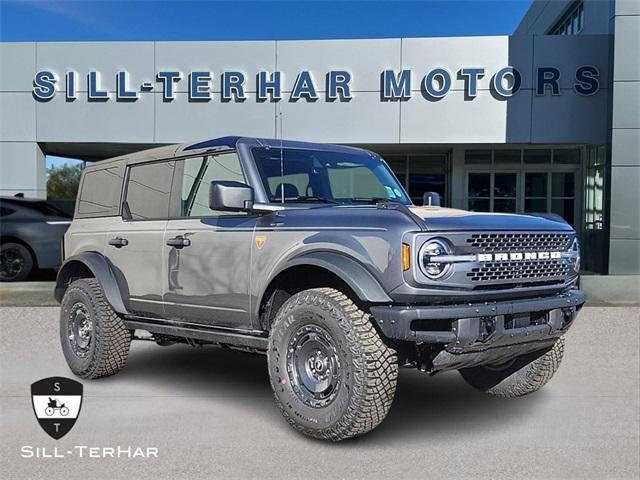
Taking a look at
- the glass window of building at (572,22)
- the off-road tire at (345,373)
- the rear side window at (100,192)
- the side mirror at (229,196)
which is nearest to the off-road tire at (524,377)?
the off-road tire at (345,373)

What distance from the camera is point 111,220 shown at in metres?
6.39

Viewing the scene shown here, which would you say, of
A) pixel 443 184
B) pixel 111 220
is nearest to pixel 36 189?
pixel 443 184

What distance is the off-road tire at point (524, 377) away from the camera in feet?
17.5

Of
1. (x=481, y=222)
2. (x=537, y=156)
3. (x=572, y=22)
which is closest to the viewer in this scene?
(x=481, y=222)

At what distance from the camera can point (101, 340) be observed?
5.95 metres

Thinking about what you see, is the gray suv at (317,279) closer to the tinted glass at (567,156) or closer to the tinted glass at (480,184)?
the tinted glass at (480,184)

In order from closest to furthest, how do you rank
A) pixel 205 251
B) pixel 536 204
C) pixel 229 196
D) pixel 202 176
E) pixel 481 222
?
pixel 481 222 < pixel 229 196 < pixel 205 251 < pixel 202 176 < pixel 536 204

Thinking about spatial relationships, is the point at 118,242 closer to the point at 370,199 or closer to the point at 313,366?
the point at 370,199

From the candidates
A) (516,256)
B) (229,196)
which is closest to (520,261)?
(516,256)

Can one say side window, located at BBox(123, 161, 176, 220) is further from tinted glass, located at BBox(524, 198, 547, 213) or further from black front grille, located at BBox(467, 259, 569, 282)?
tinted glass, located at BBox(524, 198, 547, 213)

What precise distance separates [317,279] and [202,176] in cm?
147

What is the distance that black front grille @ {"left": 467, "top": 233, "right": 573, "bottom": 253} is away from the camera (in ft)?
14.0

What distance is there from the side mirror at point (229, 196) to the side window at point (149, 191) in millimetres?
1243

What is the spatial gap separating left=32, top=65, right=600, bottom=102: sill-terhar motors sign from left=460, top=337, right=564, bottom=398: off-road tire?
42.8 ft
